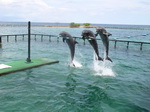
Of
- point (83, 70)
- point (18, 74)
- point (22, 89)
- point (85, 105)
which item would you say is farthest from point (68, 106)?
point (83, 70)

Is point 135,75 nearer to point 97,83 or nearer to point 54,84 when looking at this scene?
point 97,83

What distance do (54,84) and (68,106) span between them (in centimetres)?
310

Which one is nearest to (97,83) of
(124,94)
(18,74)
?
(124,94)

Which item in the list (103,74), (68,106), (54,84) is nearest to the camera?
(68,106)

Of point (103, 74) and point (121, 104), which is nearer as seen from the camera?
point (121, 104)

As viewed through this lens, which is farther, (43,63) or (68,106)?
(43,63)

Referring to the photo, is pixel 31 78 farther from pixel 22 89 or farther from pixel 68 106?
pixel 68 106

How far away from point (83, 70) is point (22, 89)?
600 cm

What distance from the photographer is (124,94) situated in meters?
10.2

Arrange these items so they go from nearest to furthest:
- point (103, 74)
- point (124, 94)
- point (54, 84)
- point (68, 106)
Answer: point (68, 106), point (124, 94), point (54, 84), point (103, 74)

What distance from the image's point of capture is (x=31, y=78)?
12.3m

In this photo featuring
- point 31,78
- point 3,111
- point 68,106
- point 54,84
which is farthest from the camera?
point 31,78

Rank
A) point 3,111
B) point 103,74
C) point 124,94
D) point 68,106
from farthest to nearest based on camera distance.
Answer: point 103,74, point 124,94, point 68,106, point 3,111

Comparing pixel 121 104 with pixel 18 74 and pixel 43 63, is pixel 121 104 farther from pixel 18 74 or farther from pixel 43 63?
pixel 43 63
